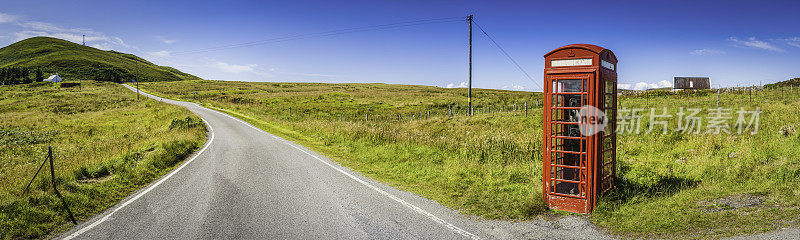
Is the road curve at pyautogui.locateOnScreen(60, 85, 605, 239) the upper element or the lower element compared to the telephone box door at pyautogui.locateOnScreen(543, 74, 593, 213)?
lower

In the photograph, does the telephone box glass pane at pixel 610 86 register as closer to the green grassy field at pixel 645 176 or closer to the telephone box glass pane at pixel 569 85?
the telephone box glass pane at pixel 569 85

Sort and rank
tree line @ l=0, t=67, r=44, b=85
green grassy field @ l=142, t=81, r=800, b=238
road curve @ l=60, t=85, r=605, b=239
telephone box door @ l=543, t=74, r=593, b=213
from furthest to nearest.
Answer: tree line @ l=0, t=67, r=44, b=85
telephone box door @ l=543, t=74, r=593, b=213
road curve @ l=60, t=85, r=605, b=239
green grassy field @ l=142, t=81, r=800, b=238

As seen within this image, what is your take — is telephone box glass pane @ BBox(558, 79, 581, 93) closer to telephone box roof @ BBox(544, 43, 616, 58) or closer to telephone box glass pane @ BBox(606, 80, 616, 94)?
telephone box glass pane @ BBox(606, 80, 616, 94)

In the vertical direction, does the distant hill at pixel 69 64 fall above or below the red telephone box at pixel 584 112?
above

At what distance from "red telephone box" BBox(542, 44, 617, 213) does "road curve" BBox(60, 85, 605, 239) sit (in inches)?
27.1

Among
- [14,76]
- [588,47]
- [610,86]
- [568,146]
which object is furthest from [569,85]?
[14,76]

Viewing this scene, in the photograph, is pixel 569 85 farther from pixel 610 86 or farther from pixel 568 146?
pixel 568 146

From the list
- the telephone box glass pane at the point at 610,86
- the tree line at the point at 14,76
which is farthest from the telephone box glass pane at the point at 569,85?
the tree line at the point at 14,76

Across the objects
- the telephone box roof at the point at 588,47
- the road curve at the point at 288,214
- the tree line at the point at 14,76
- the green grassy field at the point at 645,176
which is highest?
the tree line at the point at 14,76

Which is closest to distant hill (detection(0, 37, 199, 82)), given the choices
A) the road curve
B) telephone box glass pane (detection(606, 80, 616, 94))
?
the road curve

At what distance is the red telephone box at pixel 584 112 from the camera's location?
237 inches

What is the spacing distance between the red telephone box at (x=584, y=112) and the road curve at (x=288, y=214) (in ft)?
2.26

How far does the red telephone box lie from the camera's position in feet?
19.7

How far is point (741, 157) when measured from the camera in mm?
9055
